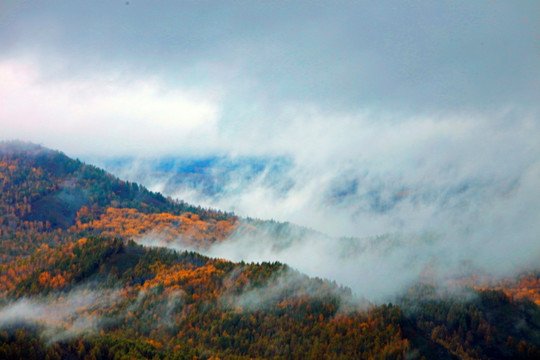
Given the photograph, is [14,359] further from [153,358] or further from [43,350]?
[153,358]

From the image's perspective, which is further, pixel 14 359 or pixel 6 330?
pixel 6 330

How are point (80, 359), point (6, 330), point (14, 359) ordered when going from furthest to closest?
point (6, 330), point (80, 359), point (14, 359)

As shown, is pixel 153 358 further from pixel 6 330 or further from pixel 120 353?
pixel 6 330

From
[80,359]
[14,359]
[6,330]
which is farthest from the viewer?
[6,330]

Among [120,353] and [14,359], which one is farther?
[120,353]

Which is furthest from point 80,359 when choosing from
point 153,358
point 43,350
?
point 153,358

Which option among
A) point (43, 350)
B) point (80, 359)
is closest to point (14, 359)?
point (43, 350)

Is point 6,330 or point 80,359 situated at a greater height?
point 6,330

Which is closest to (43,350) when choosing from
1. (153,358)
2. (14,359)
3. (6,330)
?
(14,359)

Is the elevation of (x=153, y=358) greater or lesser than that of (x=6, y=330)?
lesser
